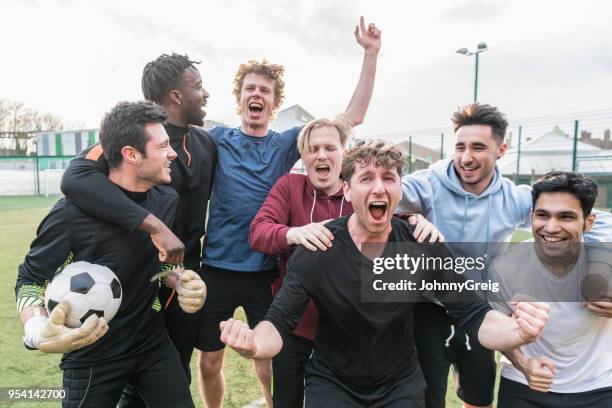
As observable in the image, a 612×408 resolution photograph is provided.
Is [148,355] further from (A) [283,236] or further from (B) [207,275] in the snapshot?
(A) [283,236]

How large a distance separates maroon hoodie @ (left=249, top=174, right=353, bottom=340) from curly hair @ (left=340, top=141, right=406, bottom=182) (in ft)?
1.55

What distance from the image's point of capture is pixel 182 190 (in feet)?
10.7

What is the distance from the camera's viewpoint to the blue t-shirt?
11.1ft

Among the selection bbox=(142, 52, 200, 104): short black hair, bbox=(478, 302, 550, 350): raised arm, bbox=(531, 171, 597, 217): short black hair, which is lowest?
bbox=(478, 302, 550, 350): raised arm

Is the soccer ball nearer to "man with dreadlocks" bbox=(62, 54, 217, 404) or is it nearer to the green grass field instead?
"man with dreadlocks" bbox=(62, 54, 217, 404)

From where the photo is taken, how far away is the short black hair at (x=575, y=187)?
2.54 metres

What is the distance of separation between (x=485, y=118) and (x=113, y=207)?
2.50m

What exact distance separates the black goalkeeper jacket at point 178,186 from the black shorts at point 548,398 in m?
2.34

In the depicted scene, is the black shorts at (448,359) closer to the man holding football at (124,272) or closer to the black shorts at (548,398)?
the black shorts at (548,398)

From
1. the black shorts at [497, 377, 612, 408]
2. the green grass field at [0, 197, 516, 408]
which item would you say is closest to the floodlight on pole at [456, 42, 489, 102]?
the green grass field at [0, 197, 516, 408]

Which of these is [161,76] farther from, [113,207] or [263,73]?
[113,207]

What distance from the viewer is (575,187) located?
100 inches

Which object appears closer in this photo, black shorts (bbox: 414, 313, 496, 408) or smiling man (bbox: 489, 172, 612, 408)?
smiling man (bbox: 489, 172, 612, 408)

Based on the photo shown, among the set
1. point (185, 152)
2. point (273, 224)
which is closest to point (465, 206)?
point (273, 224)
